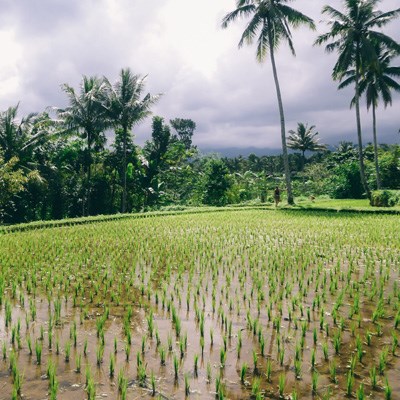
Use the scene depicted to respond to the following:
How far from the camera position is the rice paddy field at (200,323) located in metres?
2.72

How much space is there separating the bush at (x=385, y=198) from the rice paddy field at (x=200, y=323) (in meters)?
11.6

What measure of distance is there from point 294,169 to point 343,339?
49942mm

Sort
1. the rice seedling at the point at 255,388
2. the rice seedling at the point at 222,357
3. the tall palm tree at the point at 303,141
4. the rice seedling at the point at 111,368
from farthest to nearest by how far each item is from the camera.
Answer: the tall palm tree at the point at 303,141 → the rice seedling at the point at 222,357 → the rice seedling at the point at 111,368 → the rice seedling at the point at 255,388

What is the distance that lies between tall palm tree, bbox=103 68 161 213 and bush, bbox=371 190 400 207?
13.4 m

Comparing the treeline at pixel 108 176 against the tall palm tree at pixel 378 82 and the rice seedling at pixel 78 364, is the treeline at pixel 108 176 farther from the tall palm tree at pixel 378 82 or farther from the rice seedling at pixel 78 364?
the rice seedling at pixel 78 364

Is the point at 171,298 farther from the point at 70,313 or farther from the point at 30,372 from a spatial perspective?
the point at 30,372

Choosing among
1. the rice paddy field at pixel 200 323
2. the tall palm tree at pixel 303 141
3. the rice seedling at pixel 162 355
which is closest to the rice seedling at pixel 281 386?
the rice paddy field at pixel 200 323

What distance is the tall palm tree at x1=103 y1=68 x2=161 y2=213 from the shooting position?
2178 cm

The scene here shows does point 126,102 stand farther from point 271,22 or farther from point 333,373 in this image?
point 333,373

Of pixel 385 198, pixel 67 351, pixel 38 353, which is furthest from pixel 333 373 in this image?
pixel 385 198

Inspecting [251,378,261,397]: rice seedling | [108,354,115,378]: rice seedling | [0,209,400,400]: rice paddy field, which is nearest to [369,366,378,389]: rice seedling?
[0,209,400,400]: rice paddy field

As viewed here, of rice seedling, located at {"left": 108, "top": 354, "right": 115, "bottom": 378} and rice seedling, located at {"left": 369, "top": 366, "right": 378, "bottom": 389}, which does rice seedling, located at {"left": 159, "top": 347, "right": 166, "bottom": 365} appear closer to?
rice seedling, located at {"left": 108, "top": 354, "right": 115, "bottom": 378}

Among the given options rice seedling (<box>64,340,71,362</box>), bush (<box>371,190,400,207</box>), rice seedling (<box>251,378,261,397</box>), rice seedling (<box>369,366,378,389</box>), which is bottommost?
rice seedling (<box>369,366,378,389</box>)

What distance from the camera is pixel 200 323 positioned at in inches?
150
